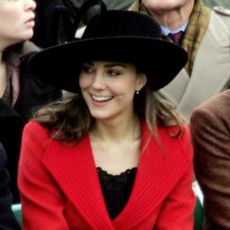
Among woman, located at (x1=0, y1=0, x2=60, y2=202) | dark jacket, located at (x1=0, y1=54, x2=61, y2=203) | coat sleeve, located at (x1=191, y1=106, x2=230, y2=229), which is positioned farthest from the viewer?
woman, located at (x1=0, y1=0, x2=60, y2=202)

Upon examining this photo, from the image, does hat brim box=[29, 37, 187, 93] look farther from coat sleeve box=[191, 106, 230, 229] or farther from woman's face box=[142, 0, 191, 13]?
woman's face box=[142, 0, 191, 13]

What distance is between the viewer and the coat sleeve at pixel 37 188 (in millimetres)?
3289

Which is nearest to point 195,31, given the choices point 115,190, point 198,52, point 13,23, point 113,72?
point 198,52

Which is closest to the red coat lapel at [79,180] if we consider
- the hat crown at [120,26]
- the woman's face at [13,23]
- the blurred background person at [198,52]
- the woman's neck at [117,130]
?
the woman's neck at [117,130]

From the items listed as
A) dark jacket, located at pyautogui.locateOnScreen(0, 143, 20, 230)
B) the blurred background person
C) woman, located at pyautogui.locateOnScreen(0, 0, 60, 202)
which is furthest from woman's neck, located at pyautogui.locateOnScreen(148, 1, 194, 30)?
dark jacket, located at pyautogui.locateOnScreen(0, 143, 20, 230)

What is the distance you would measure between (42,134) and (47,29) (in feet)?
6.25

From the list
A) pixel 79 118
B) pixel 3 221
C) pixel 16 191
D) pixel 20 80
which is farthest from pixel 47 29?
pixel 3 221

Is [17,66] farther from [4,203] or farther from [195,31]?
[4,203]

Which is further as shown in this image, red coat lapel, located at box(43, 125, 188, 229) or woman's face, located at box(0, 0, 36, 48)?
woman's face, located at box(0, 0, 36, 48)

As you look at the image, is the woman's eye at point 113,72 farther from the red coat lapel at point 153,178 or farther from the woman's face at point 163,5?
the woman's face at point 163,5

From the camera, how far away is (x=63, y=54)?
10.7 ft

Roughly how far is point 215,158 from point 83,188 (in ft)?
1.79

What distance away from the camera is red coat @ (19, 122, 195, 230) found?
3289mm

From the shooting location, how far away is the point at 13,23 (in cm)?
427
